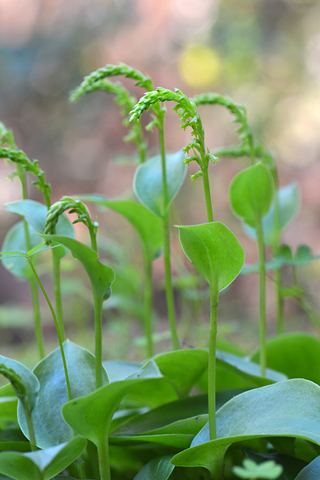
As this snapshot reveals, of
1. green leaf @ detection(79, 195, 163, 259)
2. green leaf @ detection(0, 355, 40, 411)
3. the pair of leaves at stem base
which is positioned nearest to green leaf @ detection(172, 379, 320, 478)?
the pair of leaves at stem base

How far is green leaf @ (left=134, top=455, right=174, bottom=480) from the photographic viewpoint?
1.15 feet

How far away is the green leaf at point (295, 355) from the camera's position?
0.53 m

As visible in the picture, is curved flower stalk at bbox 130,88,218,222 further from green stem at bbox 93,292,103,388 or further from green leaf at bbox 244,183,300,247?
green leaf at bbox 244,183,300,247

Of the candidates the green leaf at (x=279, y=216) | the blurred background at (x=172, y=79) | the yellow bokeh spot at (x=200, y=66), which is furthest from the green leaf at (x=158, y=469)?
the yellow bokeh spot at (x=200, y=66)

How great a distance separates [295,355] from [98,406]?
11.7 inches

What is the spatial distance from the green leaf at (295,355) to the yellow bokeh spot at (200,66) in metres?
1.98

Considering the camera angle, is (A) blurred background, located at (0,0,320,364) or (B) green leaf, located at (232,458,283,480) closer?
(B) green leaf, located at (232,458,283,480)

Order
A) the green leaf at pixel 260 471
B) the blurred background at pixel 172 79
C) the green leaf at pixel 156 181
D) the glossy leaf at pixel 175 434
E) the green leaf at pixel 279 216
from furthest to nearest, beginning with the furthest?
the blurred background at pixel 172 79, the green leaf at pixel 279 216, the green leaf at pixel 156 181, the glossy leaf at pixel 175 434, the green leaf at pixel 260 471

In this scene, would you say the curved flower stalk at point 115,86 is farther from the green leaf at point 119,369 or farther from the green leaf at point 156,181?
the green leaf at point 119,369

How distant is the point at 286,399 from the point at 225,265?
0.10 m

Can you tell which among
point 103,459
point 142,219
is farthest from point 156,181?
point 103,459

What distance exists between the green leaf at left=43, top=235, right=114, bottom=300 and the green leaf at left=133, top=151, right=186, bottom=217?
0.13 metres

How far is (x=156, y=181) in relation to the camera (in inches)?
19.5

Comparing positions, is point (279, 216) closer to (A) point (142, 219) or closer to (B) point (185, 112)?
(A) point (142, 219)
